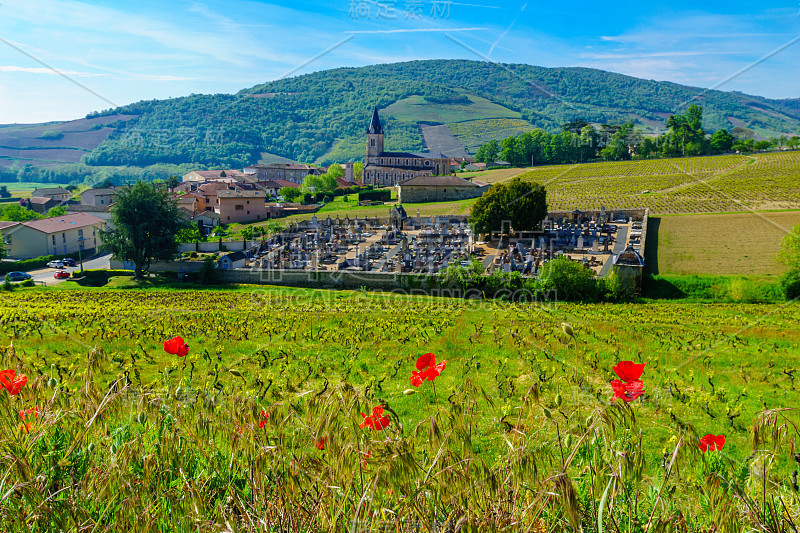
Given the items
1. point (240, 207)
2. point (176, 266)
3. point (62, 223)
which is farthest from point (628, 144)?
point (62, 223)

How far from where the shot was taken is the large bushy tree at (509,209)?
43.3 meters

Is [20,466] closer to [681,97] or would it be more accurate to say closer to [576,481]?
[576,481]

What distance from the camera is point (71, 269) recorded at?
4644 cm

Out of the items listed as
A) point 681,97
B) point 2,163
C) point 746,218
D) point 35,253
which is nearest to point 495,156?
point 681,97

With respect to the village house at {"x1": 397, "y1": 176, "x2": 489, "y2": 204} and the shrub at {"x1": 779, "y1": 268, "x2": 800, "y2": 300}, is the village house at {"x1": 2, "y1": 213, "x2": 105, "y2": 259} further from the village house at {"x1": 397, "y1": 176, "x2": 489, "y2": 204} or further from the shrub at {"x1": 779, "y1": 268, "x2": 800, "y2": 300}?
the shrub at {"x1": 779, "y1": 268, "x2": 800, "y2": 300}

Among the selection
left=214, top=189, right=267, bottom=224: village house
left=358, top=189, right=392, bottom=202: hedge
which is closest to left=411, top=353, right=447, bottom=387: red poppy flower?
left=214, top=189, right=267, bottom=224: village house

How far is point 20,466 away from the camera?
2.38 meters

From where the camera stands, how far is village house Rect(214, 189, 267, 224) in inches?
2579

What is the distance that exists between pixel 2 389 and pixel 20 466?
1.22 m

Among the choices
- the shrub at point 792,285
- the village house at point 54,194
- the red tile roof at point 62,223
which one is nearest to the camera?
the shrub at point 792,285

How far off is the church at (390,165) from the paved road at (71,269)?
69080 mm

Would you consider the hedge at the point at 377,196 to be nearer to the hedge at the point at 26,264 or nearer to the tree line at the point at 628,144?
the tree line at the point at 628,144

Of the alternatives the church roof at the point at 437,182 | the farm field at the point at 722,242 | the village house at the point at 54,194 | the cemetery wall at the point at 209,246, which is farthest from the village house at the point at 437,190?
the village house at the point at 54,194

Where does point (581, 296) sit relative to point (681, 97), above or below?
below
